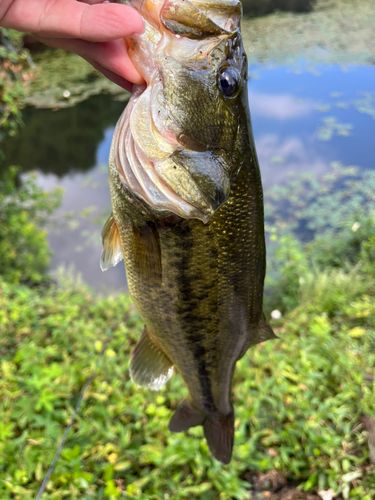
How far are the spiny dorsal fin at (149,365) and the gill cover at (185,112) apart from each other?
800 mm

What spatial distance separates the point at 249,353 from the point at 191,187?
8.19 feet

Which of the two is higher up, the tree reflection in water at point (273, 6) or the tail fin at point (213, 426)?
the tree reflection in water at point (273, 6)

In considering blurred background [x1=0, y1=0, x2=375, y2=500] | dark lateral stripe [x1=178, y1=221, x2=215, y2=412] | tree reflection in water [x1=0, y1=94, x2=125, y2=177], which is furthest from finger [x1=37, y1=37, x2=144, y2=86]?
tree reflection in water [x1=0, y1=94, x2=125, y2=177]

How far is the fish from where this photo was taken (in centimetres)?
104

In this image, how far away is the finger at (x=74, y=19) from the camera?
940 mm

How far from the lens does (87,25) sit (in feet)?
3.22

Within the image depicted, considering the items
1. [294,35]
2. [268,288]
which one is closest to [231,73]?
[268,288]

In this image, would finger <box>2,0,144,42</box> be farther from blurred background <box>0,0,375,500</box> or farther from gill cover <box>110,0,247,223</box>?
blurred background <box>0,0,375,500</box>

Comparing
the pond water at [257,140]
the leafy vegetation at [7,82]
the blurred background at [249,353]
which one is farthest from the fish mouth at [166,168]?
the pond water at [257,140]

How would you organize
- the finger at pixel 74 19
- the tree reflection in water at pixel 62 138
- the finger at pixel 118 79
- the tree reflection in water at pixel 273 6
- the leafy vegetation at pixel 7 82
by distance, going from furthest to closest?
1. the tree reflection in water at pixel 273 6
2. the tree reflection in water at pixel 62 138
3. the leafy vegetation at pixel 7 82
4. the finger at pixel 118 79
5. the finger at pixel 74 19

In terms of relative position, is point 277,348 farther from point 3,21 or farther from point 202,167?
point 3,21

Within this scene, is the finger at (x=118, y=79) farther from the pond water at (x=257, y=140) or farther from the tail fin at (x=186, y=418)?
the pond water at (x=257, y=140)

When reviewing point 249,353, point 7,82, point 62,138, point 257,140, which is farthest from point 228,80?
point 62,138

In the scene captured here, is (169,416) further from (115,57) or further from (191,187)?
(115,57)
